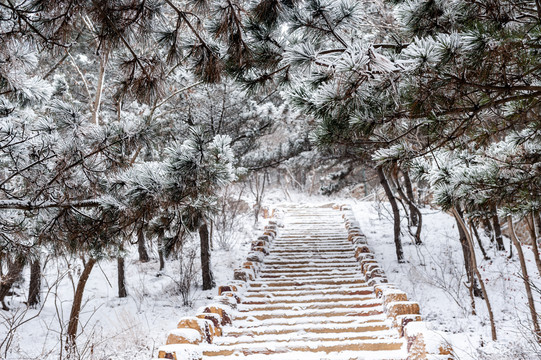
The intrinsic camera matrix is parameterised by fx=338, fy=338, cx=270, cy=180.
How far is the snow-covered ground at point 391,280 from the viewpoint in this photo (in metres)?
4.64

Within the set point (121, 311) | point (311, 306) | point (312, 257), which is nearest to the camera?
point (311, 306)

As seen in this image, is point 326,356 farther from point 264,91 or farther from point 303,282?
point 303,282

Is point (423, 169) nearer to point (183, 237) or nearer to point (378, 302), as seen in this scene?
point (378, 302)

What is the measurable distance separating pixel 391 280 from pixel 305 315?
3.76 m

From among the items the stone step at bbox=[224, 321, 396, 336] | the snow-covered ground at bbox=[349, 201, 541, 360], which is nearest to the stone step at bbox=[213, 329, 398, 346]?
the stone step at bbox=[224, 321, 396, 336]

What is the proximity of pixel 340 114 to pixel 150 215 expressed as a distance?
1.65 meters

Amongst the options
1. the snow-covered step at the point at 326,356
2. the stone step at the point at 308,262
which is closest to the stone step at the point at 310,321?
the snow-covered step at the point at 326,356

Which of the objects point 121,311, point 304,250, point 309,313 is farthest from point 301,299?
point 121,311

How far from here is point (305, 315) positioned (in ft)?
13.0

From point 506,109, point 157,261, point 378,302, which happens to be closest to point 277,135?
point 157,261

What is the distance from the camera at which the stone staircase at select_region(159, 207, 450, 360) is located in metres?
2.82

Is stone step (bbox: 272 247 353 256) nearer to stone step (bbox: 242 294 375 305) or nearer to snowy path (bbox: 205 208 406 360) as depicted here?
snowy path (bbox: 205 208 406 360)

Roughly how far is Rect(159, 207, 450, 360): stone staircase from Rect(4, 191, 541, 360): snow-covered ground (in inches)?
35.0

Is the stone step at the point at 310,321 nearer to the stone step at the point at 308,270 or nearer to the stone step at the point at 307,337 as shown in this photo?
the stone step at the point at 307,337
